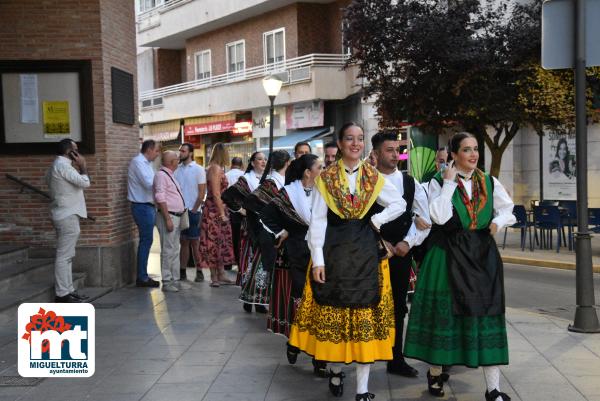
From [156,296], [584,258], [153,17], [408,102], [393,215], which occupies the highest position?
[153,17]

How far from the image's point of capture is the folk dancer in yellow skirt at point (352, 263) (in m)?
5.70

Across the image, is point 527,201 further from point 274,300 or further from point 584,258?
point 274,300

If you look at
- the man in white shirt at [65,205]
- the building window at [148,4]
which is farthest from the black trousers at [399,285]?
the building window at [148,4]

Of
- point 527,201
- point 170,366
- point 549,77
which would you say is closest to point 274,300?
point 170,366

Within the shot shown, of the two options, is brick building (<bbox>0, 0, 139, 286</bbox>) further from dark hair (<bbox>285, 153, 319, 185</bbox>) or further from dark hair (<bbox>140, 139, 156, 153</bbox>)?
dark hair (<bbox>285, 153, 319, 185</bbox>)

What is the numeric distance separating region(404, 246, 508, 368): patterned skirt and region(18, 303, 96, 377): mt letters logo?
2380 millimetres

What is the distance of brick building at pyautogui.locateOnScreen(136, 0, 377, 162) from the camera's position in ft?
97.4

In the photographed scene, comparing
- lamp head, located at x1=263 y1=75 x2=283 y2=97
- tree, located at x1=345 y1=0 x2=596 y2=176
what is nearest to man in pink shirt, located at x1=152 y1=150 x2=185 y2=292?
lamp head, located at x1=263 y1=75 x2=283 y2=97

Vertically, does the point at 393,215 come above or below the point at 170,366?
above

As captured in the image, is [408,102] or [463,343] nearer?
[463,343]

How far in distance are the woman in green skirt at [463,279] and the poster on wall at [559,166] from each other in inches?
653

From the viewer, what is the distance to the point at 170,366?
6.93 m

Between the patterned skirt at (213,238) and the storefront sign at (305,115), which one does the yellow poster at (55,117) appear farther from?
the storefront sign at (305,115)

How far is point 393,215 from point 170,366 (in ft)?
8.02
